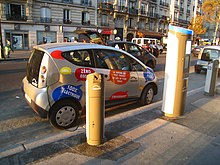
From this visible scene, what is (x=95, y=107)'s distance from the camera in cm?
325

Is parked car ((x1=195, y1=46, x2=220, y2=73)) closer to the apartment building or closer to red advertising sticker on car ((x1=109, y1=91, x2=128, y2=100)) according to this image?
red advertising sticker on car ((x1=109, y1=91, x2=128, y2=100))

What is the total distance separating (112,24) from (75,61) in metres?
34.2

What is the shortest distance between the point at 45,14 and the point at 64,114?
27522 mm

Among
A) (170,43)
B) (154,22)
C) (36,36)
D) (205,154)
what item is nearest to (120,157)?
(205,154)

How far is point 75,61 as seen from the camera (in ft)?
13.8

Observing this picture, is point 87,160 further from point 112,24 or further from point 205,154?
point 112,24

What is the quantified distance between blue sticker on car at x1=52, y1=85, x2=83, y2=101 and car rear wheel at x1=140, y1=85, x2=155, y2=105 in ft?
6.57

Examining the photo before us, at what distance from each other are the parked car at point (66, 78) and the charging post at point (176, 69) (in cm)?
104

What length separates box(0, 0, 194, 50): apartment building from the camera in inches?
1029

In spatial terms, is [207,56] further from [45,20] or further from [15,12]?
[15,12]

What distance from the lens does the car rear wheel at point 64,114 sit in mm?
3982

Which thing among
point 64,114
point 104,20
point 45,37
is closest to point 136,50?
point 64,114

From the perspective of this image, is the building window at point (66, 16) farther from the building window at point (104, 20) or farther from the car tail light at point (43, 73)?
the car tail light at point (43, 73)

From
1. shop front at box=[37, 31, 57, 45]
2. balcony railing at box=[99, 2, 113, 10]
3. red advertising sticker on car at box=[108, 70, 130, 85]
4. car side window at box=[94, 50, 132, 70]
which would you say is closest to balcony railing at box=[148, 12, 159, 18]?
balcony railing at box=[99, 2, 113, 10]
